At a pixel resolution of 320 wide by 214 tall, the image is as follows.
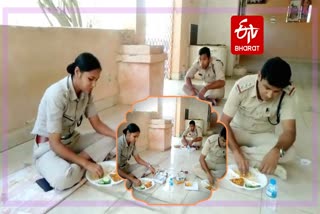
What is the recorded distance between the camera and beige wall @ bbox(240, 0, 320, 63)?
6.99 metres

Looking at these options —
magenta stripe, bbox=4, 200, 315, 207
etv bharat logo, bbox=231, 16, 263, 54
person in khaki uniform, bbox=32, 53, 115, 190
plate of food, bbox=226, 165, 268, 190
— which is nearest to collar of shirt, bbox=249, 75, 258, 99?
etv bharat logo, bbox=231, 16, 263, 54

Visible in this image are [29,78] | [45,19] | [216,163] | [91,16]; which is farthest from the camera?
[91,16]

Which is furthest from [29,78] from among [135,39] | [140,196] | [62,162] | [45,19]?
[135,39]

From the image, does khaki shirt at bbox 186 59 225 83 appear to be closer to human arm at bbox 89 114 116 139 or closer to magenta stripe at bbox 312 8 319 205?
magenta stripe at bbox 312 8 319 205

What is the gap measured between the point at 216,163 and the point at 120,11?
97.4 inches

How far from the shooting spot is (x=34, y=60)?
2039 mm

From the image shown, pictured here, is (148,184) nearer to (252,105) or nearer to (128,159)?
(128,159)

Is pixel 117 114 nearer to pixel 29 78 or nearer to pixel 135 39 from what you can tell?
pixel 29 78

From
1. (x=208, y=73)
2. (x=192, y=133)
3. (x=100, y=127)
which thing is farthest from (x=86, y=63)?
(x=208, y=73)

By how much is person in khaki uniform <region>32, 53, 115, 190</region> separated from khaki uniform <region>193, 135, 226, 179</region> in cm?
56

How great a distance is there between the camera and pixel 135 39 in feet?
10.6

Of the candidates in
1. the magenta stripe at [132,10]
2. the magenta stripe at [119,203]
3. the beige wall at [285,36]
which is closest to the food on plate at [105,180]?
the magenta stripe at [119,203]

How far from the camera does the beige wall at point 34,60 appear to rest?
1.88 meters

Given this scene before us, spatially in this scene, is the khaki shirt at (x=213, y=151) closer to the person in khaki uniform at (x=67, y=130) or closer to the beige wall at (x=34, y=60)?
the person in khaki uniform at (x=67, y=130)
